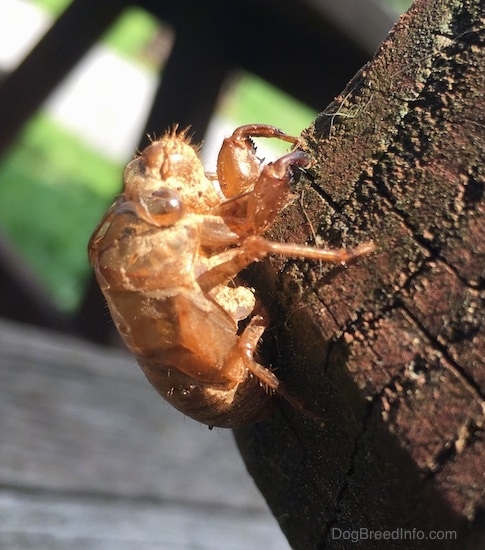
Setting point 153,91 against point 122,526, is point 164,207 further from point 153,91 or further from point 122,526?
point 153,91

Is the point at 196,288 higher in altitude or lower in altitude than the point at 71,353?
higher

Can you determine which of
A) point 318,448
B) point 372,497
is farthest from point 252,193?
point 372,497

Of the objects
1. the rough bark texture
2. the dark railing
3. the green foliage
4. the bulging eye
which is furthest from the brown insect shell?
the green foliage

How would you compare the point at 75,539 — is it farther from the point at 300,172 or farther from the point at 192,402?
the point at 300,172

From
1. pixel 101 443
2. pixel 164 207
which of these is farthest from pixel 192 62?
pixel 164 207

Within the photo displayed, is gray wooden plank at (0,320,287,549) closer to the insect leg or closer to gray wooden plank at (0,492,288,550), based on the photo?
gray wooden plank at (0,492,288,550)

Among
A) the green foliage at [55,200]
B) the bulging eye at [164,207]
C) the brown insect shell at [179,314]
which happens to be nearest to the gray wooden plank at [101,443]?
the brown insect shell at [179,314]
